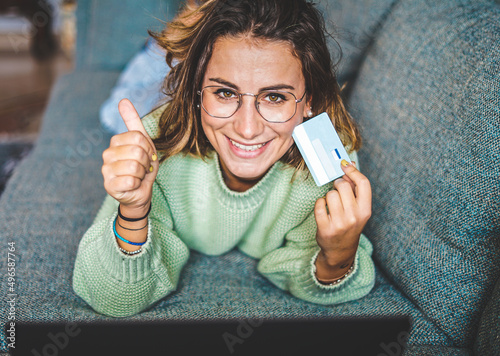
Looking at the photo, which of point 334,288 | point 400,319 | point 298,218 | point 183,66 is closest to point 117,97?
point 183,66

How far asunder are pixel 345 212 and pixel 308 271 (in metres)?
0.21

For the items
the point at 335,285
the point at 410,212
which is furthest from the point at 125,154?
the point at 410,212

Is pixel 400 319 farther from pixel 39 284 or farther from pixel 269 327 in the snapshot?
pixel 39 284

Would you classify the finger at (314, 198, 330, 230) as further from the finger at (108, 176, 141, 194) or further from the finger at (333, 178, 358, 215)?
the finger at (108, 176, 141, 194)

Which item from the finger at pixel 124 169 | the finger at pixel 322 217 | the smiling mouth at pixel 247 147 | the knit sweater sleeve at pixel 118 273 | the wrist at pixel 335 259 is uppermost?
the finger at pixel 124 169

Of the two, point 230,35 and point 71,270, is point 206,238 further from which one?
point 230,35

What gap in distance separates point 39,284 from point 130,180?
489mm

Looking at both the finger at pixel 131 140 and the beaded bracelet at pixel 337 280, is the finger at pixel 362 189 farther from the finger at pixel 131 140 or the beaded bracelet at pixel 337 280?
the finger at pixel 131 140

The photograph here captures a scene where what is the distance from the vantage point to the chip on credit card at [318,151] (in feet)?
3.10

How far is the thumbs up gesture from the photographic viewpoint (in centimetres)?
78

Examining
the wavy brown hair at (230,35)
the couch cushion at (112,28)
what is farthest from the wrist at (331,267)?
the couch cushion at (112,28)

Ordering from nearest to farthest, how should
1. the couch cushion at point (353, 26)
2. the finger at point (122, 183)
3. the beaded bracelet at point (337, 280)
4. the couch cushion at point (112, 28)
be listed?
1. the finger at point (122, 183)
2. the beaded bracelet at point (337, 280)
3. the couch cushion at point (353, 26)
4. the couch cushion at point (112, 28)

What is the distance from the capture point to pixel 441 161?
1003 millimetres

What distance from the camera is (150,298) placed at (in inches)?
38.8
